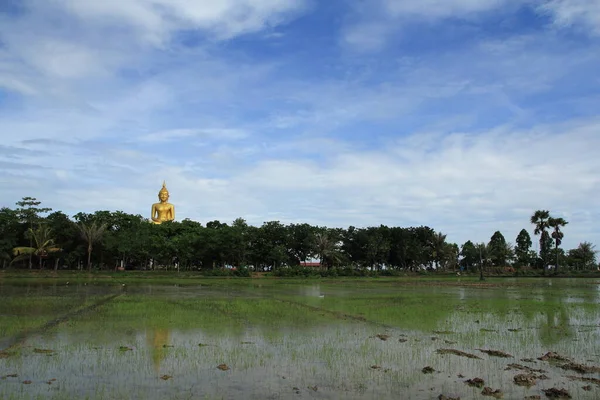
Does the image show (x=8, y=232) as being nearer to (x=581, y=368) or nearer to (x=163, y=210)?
(x=163, y=210)

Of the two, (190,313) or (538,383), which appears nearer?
(538,383)

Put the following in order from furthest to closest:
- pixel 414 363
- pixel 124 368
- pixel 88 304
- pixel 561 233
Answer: pixel 561 233 < pixel 88 304 < pixel 414 363 < pixel 124 368

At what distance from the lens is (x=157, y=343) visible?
12117 mm

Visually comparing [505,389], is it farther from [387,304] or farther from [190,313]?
[387,304]

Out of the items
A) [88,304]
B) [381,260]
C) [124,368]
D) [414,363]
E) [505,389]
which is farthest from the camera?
[381,260]

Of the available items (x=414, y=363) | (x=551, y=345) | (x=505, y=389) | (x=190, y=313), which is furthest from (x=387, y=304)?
(x=505, y=389)

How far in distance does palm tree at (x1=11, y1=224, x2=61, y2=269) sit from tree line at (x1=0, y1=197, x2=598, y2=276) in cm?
5

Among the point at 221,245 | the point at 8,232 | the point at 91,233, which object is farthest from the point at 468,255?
the point at 8,232

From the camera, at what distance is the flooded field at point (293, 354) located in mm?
8188

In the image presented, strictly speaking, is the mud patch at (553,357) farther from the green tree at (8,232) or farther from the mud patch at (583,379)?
the green tree at (8,232)

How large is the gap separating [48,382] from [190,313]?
9.96m

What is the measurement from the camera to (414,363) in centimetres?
1011

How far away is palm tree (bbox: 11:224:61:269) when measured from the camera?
51.3 metres

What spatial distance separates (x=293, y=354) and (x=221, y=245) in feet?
160
